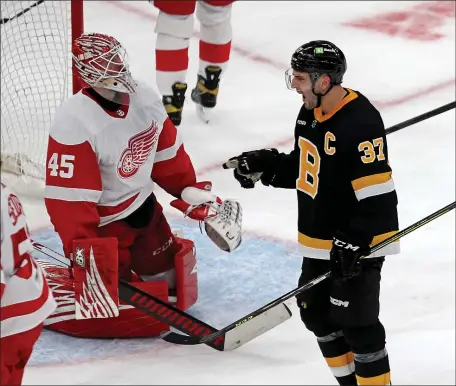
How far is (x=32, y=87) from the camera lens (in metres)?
4.05

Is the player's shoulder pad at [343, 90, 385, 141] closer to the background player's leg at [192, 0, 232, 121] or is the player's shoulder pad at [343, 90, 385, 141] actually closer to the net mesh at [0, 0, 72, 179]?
the net mesh at [0, 0, 72, 179]

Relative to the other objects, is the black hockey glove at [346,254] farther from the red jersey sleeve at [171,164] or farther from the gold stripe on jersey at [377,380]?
the red jersey sleeve at [171,164]

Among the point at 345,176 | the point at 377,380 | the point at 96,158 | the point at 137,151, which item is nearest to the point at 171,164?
the point at 137,151

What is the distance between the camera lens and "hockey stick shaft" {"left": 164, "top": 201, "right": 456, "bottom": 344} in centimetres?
246

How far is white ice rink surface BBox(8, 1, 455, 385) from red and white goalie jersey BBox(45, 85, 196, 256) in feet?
1.39

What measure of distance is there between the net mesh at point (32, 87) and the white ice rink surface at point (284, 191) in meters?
0.22

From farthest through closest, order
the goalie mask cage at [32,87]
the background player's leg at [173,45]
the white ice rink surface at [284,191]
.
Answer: the background player's leg at [173,45] → the goalie mask cage at [32,87] → the white ice rink surface at [284,191]

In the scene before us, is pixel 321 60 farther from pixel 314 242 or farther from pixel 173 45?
pixel 173 45

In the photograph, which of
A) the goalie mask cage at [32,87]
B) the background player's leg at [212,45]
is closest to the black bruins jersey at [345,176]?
the goalie mask cage at [32,87]

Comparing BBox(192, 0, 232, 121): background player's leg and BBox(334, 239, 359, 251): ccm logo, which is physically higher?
BBox(334, 239, 359, 251): ccm logo

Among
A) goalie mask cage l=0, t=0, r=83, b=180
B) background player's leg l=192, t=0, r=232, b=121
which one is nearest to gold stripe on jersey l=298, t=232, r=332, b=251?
goalie mask cage l=0, t=0, r=83, b=180

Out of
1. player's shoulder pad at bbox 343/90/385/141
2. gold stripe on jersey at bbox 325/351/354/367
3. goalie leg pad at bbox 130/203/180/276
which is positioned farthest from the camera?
goalie leg pad at bbox 130/203/180/276

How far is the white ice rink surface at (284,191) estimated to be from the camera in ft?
9.59

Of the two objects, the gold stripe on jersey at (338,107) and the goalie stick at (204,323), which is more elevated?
the gold stripe on jersey at (338,107)
